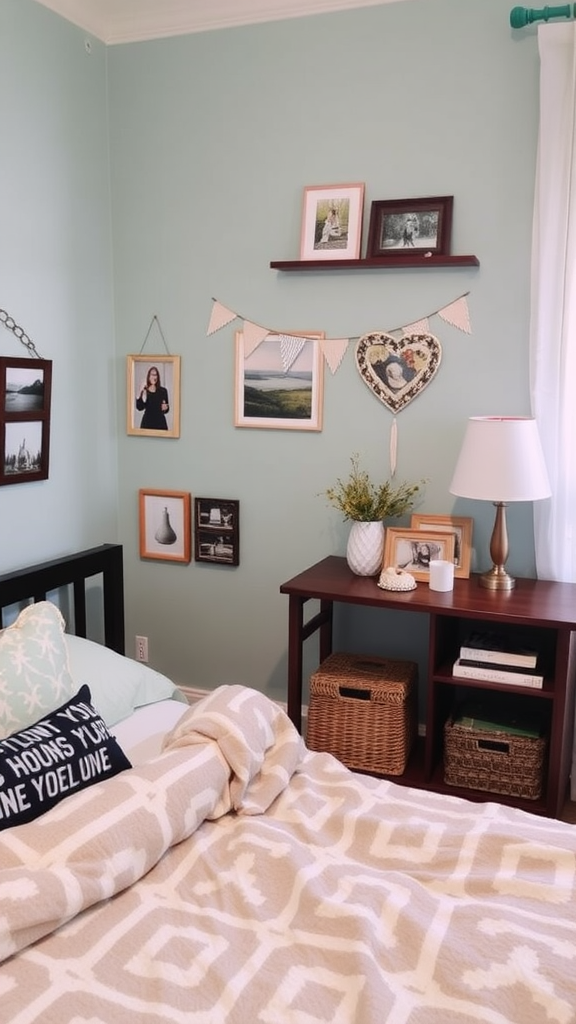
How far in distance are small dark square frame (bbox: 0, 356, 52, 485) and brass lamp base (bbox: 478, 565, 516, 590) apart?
1.49 meters

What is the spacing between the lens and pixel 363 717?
2.63 m

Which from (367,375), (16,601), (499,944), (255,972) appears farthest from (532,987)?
(367,375)

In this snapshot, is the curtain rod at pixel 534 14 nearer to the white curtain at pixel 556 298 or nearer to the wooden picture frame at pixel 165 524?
the white curtain at pixel 556 298

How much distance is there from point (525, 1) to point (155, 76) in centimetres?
129

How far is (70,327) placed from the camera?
9.80 ft

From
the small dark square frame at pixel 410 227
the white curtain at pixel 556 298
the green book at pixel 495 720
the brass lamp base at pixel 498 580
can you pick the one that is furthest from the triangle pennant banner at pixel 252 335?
the green book at pixel 495 720

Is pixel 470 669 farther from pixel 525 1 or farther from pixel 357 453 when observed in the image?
pixel 525 1

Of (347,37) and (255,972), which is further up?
(347,37)

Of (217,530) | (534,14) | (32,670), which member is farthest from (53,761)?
(534,14)

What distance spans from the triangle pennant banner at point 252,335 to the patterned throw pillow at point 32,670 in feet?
4.28

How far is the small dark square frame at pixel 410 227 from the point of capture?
8.86 feet

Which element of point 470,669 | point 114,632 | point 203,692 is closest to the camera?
point 470,669

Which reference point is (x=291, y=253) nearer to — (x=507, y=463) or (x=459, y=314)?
(x=459, y=314)

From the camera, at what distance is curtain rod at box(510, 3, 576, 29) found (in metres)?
2.45
